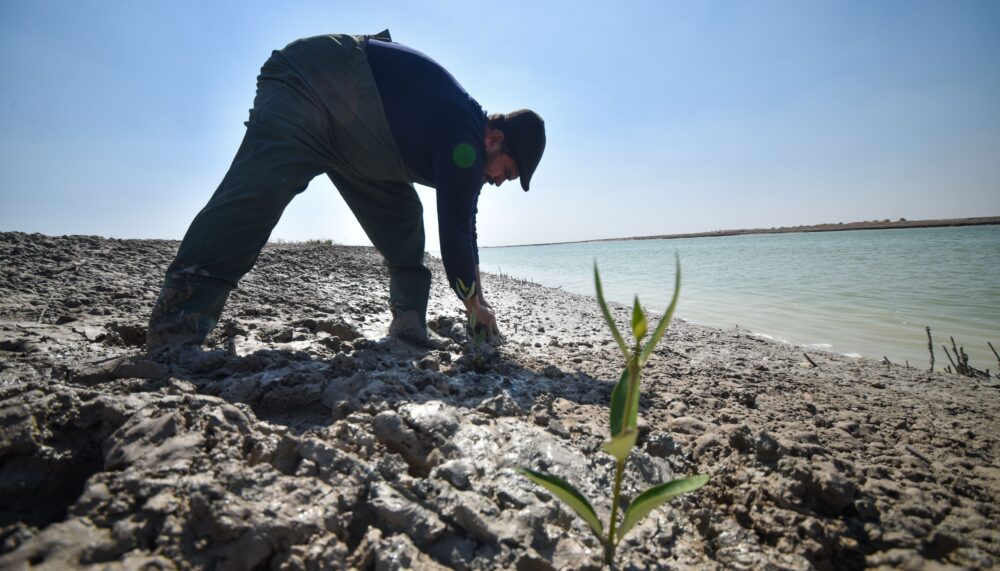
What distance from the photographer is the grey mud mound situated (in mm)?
807

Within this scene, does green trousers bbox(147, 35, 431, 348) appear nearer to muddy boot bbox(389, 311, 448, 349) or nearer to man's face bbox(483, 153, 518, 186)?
muddy boot bbox(389, 311, 448, 349)

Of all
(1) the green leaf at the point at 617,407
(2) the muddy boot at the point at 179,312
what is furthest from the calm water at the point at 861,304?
(2) the muddy boot at the point at 179,312

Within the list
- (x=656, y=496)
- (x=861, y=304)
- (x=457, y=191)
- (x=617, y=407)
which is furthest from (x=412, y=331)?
(x=861, y=304)

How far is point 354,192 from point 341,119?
611 millimetres

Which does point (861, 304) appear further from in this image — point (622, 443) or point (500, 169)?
point (622, 443)

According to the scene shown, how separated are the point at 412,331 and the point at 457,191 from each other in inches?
36.2

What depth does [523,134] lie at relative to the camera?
2723 mm

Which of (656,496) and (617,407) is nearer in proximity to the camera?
(656,496)

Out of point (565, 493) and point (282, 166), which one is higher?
point (282, 166)

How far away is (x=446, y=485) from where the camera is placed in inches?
39.9

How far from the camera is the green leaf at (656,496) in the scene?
0.81 metres

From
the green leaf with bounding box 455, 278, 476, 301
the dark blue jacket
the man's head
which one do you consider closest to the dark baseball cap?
the man's head

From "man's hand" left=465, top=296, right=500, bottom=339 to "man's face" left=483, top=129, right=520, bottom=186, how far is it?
0.80 m

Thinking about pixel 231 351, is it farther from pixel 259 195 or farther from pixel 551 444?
pixel 551 444
